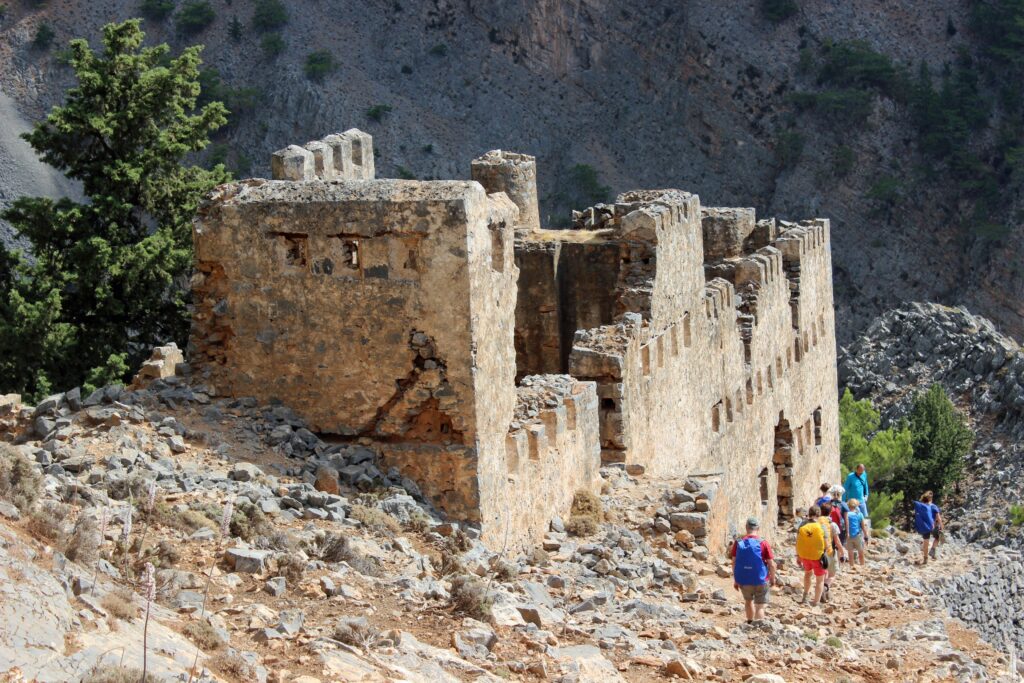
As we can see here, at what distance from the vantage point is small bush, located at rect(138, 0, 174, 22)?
233ft

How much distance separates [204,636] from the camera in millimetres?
8836

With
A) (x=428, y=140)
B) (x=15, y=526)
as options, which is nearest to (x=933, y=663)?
(x=15, y=526)

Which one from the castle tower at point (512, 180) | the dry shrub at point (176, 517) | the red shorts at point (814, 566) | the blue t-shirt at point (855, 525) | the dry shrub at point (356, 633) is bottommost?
the blue t-shirt at point (855, 525)

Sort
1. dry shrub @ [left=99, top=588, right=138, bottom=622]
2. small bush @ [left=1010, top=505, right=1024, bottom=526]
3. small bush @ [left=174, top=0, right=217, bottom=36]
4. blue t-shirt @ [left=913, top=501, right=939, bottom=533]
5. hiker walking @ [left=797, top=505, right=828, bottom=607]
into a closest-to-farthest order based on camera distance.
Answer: dry shrub @ [left=99, top=588, right=138, bottom=622] → hiker walking @ [left=797, top=505, right=828, bottom=607] → blue t-shirt @ [left=913, top=501, right=939, bottom=533] → small bush @ [left=1010, top=505, right=1024, bottom=526] → small bush @ [left=174, top=0, right=217, bottom=36]

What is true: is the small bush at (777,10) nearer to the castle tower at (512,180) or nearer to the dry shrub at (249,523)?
the castle tower at (512,180)

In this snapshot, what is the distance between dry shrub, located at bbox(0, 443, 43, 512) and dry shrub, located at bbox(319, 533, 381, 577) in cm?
191

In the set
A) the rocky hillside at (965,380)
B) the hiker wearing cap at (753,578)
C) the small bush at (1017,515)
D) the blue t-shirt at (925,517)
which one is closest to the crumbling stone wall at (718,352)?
the blue t-shirt at (925,517)

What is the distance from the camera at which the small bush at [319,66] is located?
6906 cm

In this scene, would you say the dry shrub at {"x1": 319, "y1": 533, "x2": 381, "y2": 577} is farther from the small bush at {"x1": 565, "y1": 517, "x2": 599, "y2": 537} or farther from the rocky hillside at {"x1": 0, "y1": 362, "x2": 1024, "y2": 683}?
the small bush at {"x1": 565, "y1": 517, "x2": 599, "y2": 537}

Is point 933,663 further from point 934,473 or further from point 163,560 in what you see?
point 934,473

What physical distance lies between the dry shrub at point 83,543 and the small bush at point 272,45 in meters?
62.2

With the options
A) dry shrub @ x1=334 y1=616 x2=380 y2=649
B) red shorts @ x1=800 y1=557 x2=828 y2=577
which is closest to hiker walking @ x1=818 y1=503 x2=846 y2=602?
red shorts @ x1=800 y1=557 x2=828 y2=577

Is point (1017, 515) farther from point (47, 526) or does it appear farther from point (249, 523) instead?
point (47, 526)

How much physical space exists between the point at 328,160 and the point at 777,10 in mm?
52094
